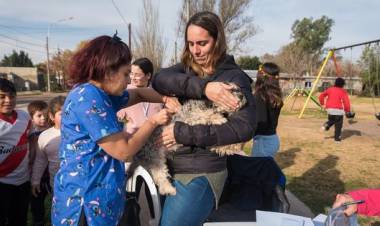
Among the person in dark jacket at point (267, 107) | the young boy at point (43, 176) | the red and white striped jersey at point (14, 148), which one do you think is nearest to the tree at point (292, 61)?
the person in dark jacket at point (267, 107)

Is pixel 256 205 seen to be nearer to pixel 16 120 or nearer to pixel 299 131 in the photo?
pixel 16 120

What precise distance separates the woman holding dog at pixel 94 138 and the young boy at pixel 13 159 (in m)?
1.52

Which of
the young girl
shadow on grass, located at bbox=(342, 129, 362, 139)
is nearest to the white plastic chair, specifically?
the young girl

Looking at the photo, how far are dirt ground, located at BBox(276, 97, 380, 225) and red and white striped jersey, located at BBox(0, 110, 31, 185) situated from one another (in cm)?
342

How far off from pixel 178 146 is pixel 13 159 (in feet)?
6.23

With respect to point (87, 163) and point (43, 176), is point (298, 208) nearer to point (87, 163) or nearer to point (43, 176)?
point (43, 176)

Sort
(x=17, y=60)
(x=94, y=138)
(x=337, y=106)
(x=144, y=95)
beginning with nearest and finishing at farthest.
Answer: (x=94, y=138)
(x=144, y=95)
(x=337, y=106)
(x=17, y=60)

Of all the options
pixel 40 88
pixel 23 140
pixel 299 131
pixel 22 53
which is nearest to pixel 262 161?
pixel 23 140

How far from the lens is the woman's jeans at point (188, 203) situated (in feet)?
6.37

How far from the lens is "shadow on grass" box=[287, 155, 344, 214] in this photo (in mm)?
4852

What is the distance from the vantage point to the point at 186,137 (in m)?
1.84

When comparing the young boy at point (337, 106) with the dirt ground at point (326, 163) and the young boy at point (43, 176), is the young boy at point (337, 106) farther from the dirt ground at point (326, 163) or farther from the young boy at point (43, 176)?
the young boy at point (43, 176)

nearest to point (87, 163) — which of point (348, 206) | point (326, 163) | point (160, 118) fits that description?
point (160, 118)

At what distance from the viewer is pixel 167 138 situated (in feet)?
6.28
